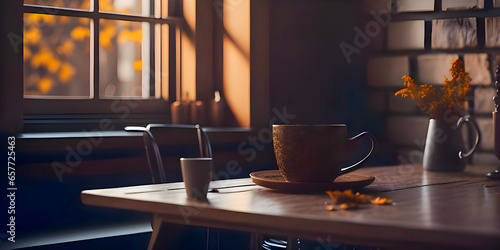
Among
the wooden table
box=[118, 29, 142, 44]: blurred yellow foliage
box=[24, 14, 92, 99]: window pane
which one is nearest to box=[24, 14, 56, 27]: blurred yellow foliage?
box=[24, 14, 92, 99]: window pane

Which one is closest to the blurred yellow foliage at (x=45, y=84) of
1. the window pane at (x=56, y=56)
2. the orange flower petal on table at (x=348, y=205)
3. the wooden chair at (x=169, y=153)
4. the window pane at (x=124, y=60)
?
the window pane at (x=56, y=56)

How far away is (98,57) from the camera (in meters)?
2.67

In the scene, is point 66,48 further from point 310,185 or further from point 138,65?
point 310,185

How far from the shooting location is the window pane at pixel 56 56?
2576 mm

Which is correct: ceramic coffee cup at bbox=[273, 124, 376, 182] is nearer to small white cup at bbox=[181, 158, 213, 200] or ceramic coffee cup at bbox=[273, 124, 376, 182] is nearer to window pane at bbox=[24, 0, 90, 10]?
small white cup at bbox=[181, 158, 213, 200]

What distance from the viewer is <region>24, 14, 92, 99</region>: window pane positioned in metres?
2.58

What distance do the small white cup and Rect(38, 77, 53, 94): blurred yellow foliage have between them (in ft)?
5.72

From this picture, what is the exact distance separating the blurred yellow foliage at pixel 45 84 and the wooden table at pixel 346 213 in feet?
Result: 5.05

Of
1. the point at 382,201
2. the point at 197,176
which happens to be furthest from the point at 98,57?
the point at 382,201

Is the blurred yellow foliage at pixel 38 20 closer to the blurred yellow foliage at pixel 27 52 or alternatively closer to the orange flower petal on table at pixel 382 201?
the blurred yellow foliage at pixel 27 52

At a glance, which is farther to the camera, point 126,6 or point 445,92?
point 126,6

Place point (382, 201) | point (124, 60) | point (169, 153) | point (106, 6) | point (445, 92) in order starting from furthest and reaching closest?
point (124, 60)
point (106, 6)
point (169, 153)
point (445, 92)
point (382, 201)

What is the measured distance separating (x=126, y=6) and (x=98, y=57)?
1.13ft

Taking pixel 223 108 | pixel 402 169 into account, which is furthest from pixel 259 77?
pixel 402 169
